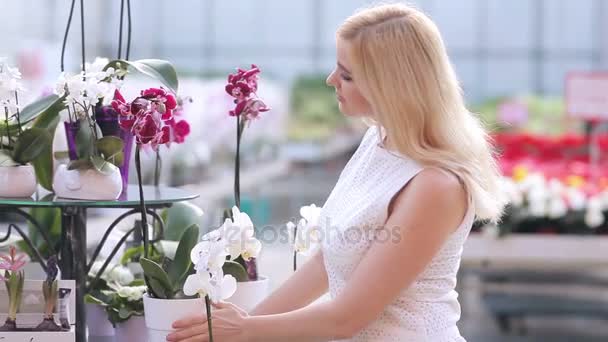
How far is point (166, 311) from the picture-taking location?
73.0 inches

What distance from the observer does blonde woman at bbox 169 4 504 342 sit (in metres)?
1.74

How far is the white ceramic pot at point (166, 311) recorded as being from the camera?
6.06ft

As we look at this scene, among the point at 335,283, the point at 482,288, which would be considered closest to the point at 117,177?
the point at 335,283

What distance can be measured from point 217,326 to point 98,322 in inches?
19.5

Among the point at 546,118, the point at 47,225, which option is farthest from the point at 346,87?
the point at 546,118

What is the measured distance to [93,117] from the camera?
6.55 ft

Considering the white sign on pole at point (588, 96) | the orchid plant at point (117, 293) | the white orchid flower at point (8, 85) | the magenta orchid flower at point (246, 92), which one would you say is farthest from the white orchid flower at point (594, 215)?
the white orchid flower at point (8, 85)

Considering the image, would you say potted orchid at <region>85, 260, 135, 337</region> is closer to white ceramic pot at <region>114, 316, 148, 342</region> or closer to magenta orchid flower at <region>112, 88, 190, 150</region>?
white ceramic pot at <region>114, 316, 148, 342</region>

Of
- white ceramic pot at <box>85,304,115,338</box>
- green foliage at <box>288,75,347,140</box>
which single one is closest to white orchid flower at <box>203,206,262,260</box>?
white ceramic pot at <box>85,304,115,338</box>

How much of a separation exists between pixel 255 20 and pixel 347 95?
1397 centimetres

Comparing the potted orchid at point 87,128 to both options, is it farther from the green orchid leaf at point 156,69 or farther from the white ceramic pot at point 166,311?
→ the white ceramic pot at point 166,311

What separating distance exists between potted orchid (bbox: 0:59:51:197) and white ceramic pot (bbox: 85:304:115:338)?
0.29 metres

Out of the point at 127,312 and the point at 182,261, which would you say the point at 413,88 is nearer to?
the point at 182,261

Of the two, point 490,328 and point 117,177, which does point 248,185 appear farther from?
point 117,177
